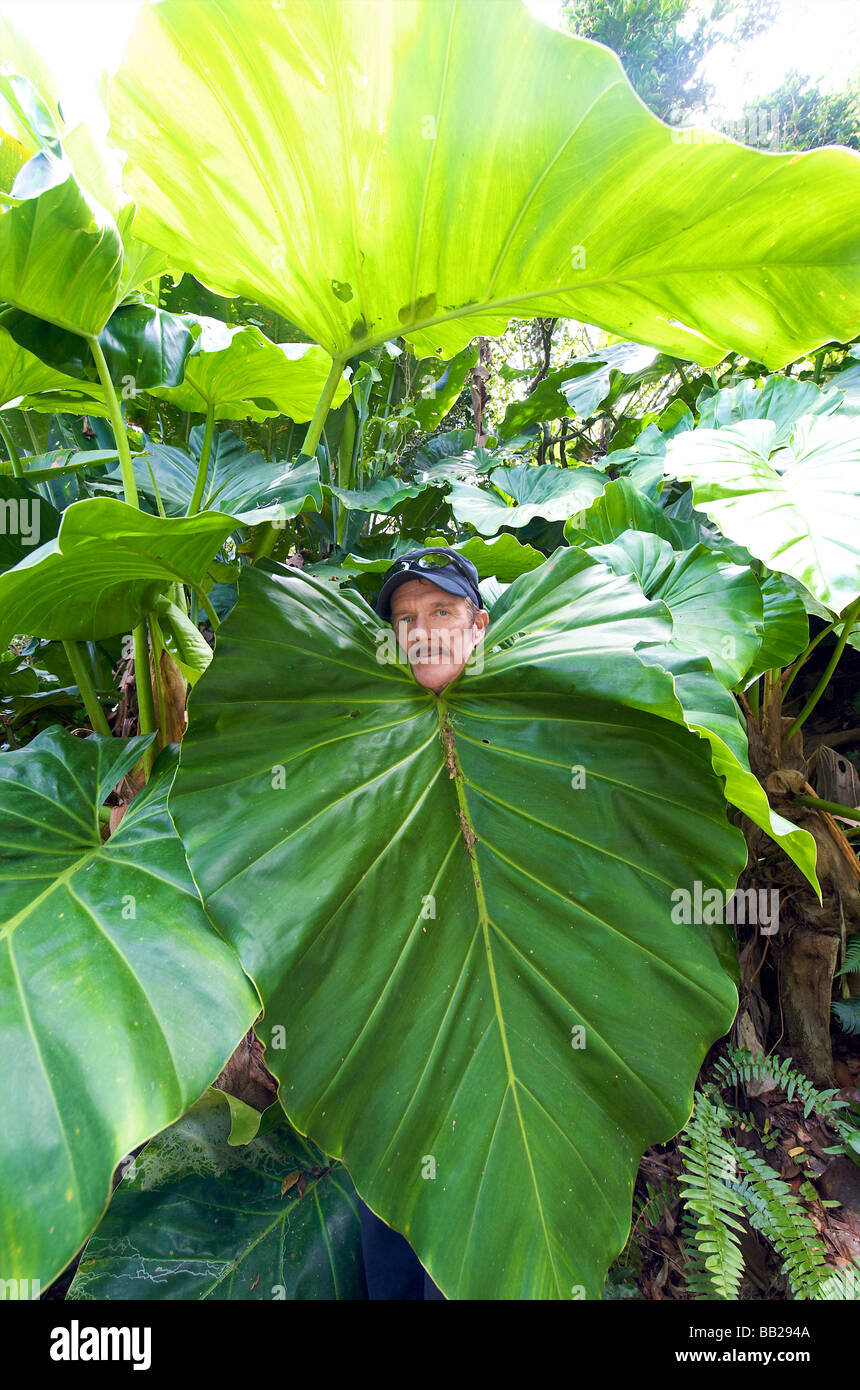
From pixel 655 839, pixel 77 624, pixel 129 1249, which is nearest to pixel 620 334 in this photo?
pixel 655 839

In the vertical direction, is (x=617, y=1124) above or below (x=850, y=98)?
below

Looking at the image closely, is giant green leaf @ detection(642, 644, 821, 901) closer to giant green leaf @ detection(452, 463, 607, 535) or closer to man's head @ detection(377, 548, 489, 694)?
man's head @ detection(377, 548, 489, 694)

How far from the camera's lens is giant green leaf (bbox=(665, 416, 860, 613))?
86cm

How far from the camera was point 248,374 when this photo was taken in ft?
3.32

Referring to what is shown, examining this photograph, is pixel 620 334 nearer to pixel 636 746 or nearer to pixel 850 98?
pixel 636 746

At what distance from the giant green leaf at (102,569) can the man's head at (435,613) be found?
0.84 ft

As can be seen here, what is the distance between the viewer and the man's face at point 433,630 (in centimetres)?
80

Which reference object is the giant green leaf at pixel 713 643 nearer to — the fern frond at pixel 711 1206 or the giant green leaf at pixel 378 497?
the giant green leaf at pixel 378 497

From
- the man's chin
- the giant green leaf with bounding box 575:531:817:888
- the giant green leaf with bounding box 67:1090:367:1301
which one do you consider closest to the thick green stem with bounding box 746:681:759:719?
the giant green leaf with bounding box 575:531:817:888

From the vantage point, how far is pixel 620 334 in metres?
0.92

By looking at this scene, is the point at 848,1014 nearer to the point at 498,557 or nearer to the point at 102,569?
the point at 498,557

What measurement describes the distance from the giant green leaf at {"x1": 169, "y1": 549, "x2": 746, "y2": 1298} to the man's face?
33mm

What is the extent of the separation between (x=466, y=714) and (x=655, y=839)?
0.81ft

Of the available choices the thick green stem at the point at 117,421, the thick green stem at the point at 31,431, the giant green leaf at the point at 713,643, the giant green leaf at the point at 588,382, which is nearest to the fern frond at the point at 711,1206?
the giant green leaf at the point at 713,643
